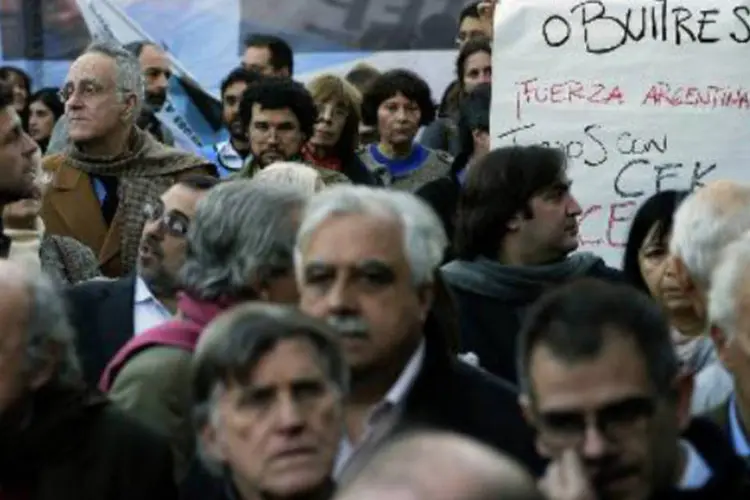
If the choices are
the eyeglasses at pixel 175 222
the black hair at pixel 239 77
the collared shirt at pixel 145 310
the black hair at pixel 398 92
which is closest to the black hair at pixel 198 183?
the eyeglasses at pixel 175 222

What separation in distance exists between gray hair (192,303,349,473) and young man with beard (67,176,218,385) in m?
1.57

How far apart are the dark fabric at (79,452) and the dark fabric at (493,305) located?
5.17 ft

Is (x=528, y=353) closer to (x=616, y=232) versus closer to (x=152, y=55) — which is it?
(x=616, y=232)

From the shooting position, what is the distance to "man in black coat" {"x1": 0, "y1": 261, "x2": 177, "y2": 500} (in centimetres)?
466

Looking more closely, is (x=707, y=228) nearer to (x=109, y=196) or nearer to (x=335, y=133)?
(x=109, y=196)

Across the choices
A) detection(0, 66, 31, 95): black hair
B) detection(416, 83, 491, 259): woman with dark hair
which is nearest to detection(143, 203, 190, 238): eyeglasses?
detection(416, 83, 491, 259): woman with dark hair

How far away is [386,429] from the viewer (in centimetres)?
471

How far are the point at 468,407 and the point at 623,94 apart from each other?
13.2 ft

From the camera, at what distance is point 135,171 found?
8297 mm

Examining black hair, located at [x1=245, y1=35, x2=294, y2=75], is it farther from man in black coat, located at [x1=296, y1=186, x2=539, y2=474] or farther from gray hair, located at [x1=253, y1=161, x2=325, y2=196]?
man in black coat, located at [x1=296, y1=186, x2=539, y2=474]

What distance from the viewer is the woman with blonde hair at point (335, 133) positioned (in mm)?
9289

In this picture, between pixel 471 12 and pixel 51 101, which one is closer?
pixel 471 12

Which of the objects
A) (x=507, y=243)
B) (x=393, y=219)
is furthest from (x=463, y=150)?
(x=393, y=219)

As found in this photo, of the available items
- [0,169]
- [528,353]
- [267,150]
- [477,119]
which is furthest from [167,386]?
[477,119]
